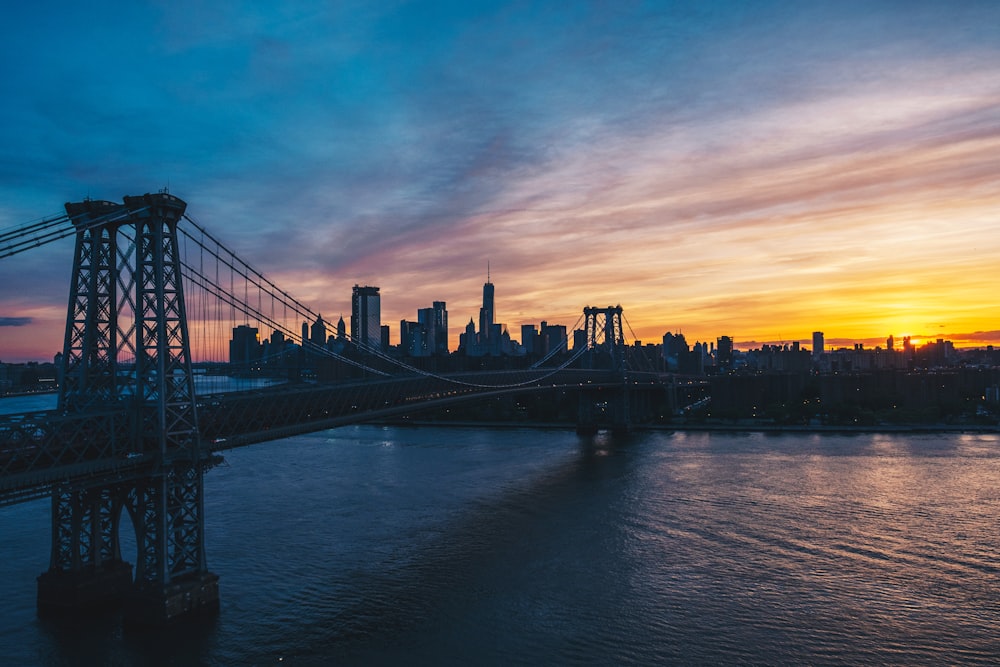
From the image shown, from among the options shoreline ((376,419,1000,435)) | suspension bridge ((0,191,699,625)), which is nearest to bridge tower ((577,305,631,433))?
shoreline ((376,419,1000,435))

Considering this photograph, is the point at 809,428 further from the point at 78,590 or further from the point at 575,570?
the point at 78,590

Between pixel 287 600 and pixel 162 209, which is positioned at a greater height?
pixel 162 209

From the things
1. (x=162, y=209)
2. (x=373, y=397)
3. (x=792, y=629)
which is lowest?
(x=792, y=629)

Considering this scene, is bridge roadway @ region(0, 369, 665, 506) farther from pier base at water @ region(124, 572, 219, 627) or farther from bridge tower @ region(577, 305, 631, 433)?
bridge tower @ region(577, 305, 631, 433)

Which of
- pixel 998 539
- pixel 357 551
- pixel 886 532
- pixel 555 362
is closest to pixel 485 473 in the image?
pixel 357 551

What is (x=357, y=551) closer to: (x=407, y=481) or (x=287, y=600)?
(x=287, y=600)

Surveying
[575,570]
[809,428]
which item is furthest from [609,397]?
[575,570]

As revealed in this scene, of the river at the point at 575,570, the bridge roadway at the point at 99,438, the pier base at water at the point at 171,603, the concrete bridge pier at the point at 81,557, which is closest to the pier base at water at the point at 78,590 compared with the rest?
the concrete bridge pier at the point at 81,557
